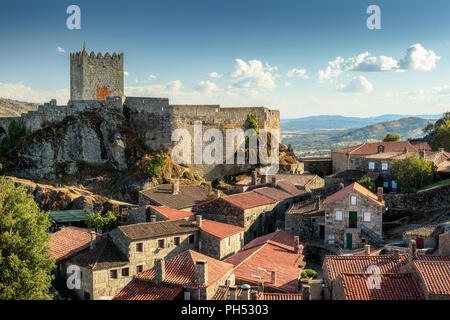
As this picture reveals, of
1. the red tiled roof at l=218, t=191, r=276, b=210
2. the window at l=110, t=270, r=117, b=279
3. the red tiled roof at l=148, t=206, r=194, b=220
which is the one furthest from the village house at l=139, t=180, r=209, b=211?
the window at l=110, t=270, r=117, b=279

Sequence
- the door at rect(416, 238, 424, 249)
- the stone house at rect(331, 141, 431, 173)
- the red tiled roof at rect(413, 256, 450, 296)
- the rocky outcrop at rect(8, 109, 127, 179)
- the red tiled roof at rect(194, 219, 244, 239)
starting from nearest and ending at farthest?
the red tiled roof at rect(413, 256, 450, 296), the door at rect(416, 238, 424, 249), the red tiled roof at rect(194, 219, 244, 239), the rocky outcrop at rect(8, 109, 127, 179), the stone house at rect(331, 141, 431, 173)

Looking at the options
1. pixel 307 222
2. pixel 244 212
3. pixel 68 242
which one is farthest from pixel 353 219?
pixel 68 242

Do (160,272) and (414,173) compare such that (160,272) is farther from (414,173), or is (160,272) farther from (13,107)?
(13,107)

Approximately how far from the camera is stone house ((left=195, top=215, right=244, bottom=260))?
32.3 m

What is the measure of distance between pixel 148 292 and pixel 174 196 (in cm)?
1955

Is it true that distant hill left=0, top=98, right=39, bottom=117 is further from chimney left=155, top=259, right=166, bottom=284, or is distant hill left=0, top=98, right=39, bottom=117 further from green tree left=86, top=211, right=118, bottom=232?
chimney left=155, top=259, right=166, bottom=284

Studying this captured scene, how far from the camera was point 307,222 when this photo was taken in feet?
121

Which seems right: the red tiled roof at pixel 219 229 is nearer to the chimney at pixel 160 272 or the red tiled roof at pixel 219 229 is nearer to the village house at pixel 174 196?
the village house at pixel 174 196

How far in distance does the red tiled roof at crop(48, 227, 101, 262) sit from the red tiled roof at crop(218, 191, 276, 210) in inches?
492

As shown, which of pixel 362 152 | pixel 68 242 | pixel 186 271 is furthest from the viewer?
pixel 362 152

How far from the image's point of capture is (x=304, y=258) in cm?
3341

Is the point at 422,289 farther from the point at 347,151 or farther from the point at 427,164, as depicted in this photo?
the point at 347,151

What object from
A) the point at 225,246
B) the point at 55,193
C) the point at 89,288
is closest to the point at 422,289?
the point at 225,246
